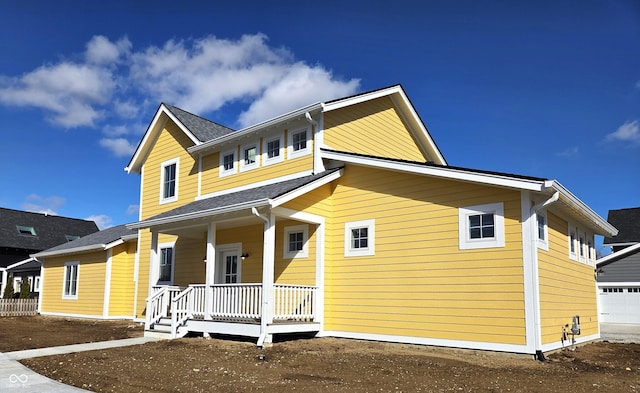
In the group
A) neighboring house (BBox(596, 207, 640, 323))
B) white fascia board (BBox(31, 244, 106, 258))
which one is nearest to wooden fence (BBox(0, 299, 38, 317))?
white fascia board (BBox(31, 244, 106, 258))

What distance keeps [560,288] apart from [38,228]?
3948cm

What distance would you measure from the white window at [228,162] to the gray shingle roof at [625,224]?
27.9 m

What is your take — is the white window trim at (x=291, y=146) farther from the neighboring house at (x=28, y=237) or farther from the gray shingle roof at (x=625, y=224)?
the gray shingle roof at (x=625, y=224)

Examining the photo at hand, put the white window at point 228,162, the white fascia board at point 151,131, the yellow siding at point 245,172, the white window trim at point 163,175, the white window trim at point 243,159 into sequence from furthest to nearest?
the white fascia board at point 151,131, the white window trim at point 163,175, the white window at point 228,162, the white window trim at point 243,159, the yellow siding at point 245,172

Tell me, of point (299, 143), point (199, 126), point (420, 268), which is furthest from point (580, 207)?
point (199, 126)

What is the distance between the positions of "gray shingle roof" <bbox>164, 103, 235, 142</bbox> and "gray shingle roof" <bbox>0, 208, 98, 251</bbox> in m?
23.9

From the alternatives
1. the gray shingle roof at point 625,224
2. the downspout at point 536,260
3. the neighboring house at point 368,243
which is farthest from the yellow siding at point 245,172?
the gray shingle roof at point 625,224

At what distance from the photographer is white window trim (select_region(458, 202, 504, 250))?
421 inches

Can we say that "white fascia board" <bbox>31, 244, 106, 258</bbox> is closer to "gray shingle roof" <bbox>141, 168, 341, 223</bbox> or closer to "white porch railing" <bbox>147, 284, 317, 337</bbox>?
"gray shingle roof" <bbox>141, 168, 341, 223</bbox>

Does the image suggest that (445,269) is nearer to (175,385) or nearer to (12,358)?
(175,385)

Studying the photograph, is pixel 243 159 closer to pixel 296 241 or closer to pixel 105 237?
pixel 296 241

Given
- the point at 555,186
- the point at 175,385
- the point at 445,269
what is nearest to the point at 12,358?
the point at 175,385

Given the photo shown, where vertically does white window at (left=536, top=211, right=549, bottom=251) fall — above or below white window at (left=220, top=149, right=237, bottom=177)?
below

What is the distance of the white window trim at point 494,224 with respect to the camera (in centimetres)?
1070
